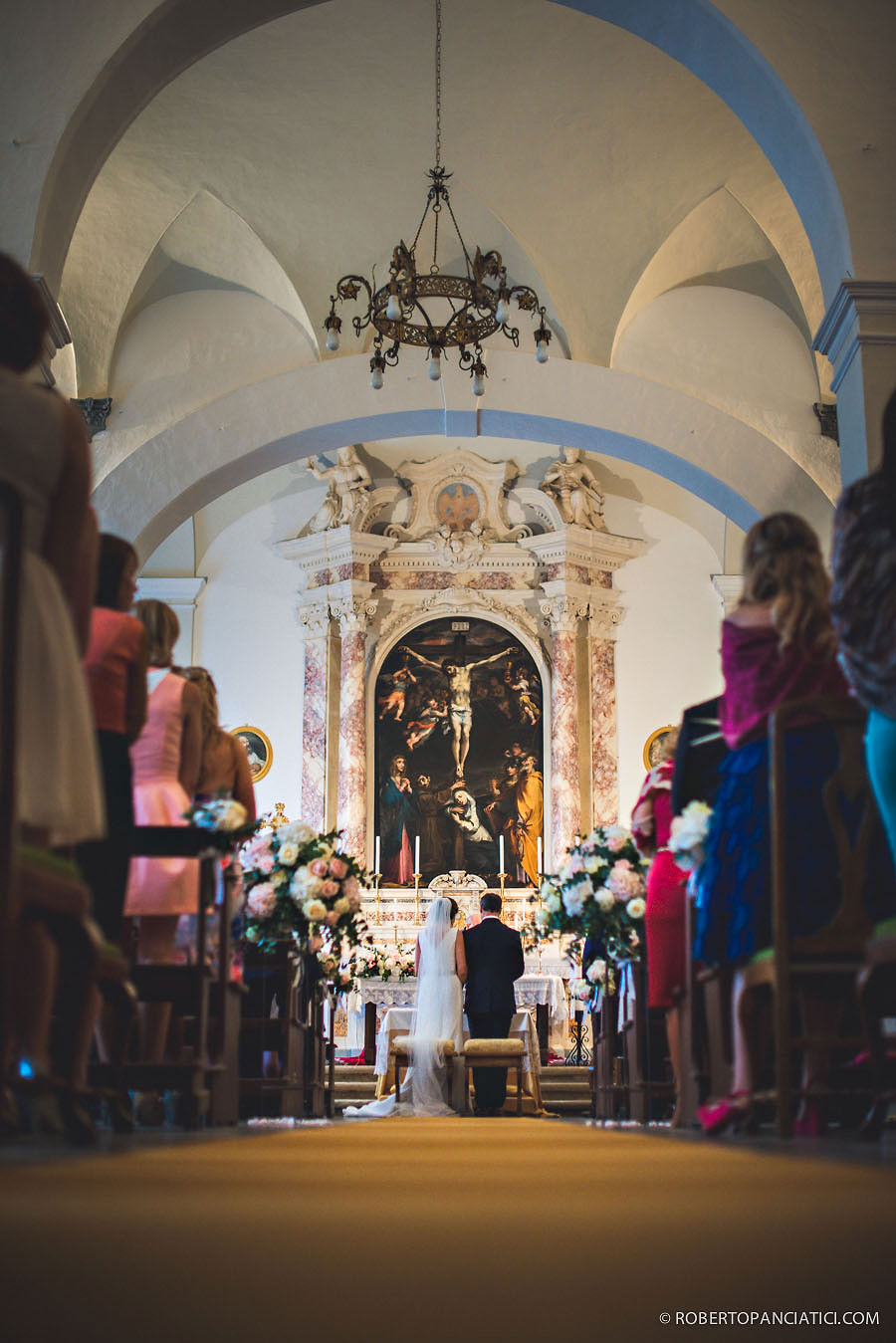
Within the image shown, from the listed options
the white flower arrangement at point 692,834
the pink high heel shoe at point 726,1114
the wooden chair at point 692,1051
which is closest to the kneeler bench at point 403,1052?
the wooden chair at point 692,1051

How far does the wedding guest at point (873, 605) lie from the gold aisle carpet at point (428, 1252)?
2.78ft

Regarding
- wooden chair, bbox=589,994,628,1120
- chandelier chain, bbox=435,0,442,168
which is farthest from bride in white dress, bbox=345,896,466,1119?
chandelier chain, bbox=435,0,442,168

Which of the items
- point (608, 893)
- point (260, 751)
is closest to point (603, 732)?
point (260, 751)

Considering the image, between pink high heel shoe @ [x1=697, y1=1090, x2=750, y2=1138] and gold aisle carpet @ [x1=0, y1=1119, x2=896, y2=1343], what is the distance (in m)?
1.24

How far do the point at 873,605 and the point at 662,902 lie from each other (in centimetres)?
321

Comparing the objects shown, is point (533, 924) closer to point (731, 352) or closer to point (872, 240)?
point (872, 240)

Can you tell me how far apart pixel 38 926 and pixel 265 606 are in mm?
16367

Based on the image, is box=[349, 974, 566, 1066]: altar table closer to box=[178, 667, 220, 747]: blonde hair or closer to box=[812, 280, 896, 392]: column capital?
box=[812, 280, 896, 392]: column capital

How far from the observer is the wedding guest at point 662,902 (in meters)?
5.67

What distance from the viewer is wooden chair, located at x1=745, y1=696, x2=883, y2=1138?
329 centimetres

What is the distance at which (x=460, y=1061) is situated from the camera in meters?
12.1

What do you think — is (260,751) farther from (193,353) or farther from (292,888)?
(292,888)

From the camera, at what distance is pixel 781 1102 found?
3295mm

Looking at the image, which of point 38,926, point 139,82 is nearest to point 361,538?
point 139,82
